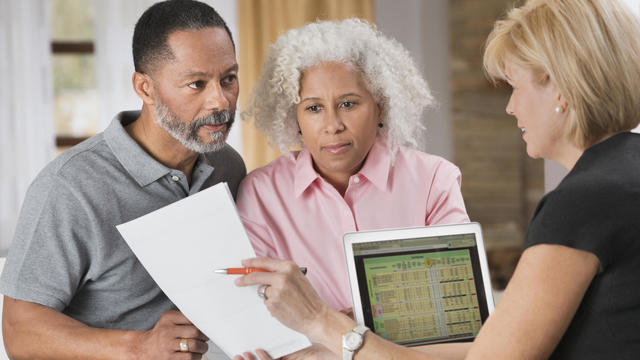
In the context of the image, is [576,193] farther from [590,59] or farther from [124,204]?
[124,204]

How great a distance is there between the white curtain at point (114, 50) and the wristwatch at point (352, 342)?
10.1 ft

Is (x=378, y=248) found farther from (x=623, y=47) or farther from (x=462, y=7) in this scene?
(x=462, y=7)

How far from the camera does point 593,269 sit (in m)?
0.86

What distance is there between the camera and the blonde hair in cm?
91

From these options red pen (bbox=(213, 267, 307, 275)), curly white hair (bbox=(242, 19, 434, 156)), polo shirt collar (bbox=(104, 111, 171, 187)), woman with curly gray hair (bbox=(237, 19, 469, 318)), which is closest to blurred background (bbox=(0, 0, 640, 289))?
curly white hair (bbox=(242, 19, 434, 156))

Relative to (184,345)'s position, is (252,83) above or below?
above

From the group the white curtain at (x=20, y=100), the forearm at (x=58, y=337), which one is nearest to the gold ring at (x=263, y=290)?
the forearm at (x=58, y=337)

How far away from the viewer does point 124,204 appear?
4.45ft

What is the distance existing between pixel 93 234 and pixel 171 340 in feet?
0.97

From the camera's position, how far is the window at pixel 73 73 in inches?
156

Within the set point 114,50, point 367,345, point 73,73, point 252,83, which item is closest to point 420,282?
point 367,345

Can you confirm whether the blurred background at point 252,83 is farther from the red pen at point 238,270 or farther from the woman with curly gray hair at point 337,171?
the red pen at point 238,270

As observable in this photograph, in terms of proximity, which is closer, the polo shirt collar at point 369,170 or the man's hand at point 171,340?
the man's hand at point 171,340

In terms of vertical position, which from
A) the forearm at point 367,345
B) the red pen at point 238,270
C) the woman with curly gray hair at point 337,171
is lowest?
the forearm at point 367,345
